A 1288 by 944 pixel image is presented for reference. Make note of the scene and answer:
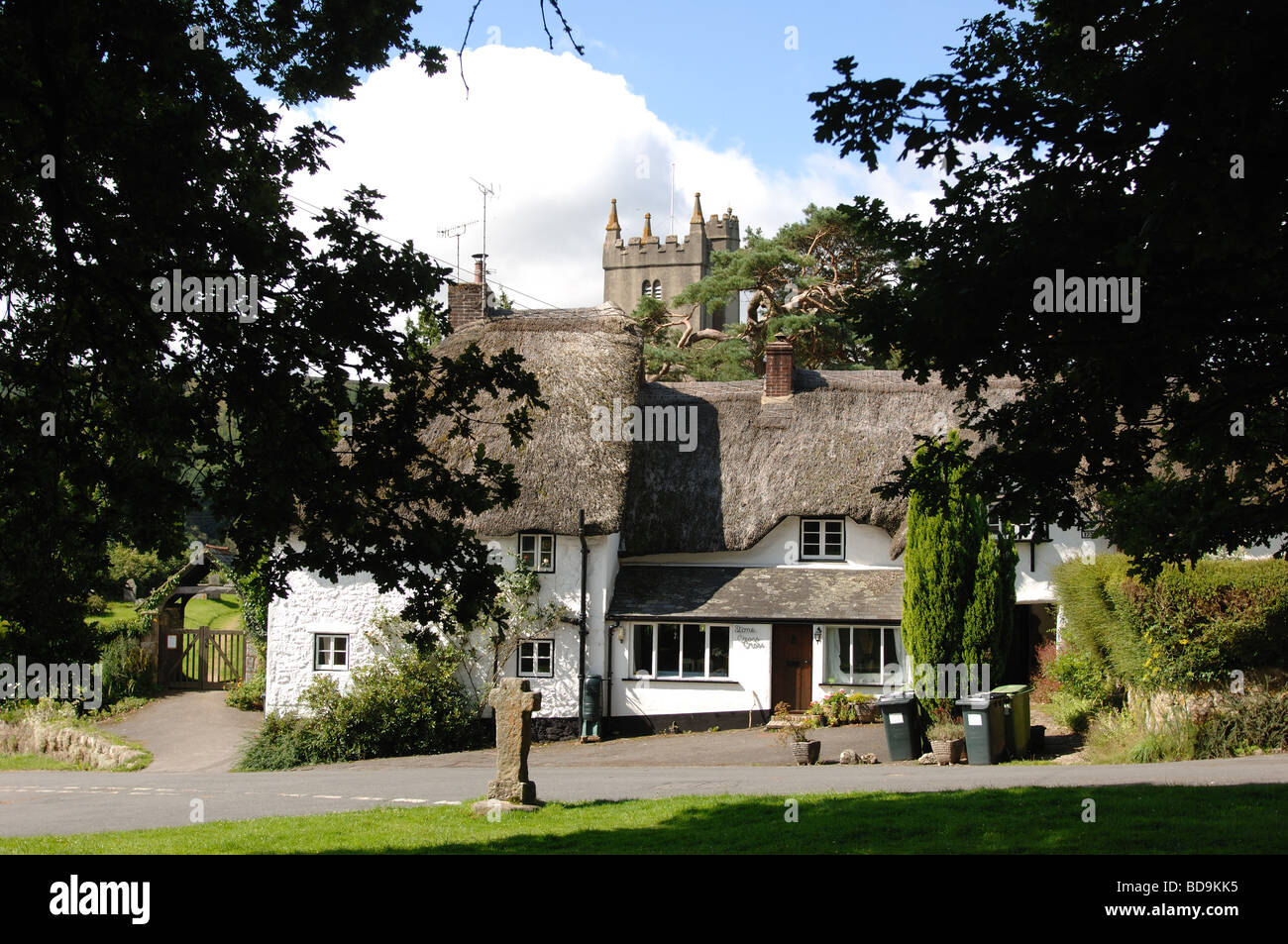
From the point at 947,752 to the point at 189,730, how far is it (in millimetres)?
17453

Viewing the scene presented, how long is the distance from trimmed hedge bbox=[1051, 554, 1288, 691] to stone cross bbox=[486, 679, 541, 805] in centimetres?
936

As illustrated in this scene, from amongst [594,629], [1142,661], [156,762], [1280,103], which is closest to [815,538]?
[594,629]

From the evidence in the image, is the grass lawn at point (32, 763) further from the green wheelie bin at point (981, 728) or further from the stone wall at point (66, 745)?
the green wheelie bin at point (981, 728)

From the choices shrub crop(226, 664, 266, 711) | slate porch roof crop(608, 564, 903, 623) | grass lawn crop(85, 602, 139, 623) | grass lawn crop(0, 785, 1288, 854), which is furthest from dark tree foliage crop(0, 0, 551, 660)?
grass lawn crop(85, 602, 139, 623)

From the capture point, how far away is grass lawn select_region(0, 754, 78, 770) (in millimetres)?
22734

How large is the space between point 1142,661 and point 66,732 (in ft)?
68.0

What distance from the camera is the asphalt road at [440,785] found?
46.3ft

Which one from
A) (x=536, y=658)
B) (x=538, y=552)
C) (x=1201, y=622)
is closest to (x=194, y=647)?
(x=536, y=658)

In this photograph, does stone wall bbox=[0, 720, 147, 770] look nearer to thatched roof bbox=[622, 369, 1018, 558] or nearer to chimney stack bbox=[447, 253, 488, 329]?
thatched roof bbox=[622, 369, 1018, 558]

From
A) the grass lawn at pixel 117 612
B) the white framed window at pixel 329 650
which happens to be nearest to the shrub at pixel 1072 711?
the white framed window at pixel 329 650

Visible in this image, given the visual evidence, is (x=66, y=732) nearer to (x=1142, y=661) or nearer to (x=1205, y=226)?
(x=1142, y=661)

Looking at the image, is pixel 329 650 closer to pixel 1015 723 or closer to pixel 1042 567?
pixel 1015 723

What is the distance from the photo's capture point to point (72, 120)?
7.60m
